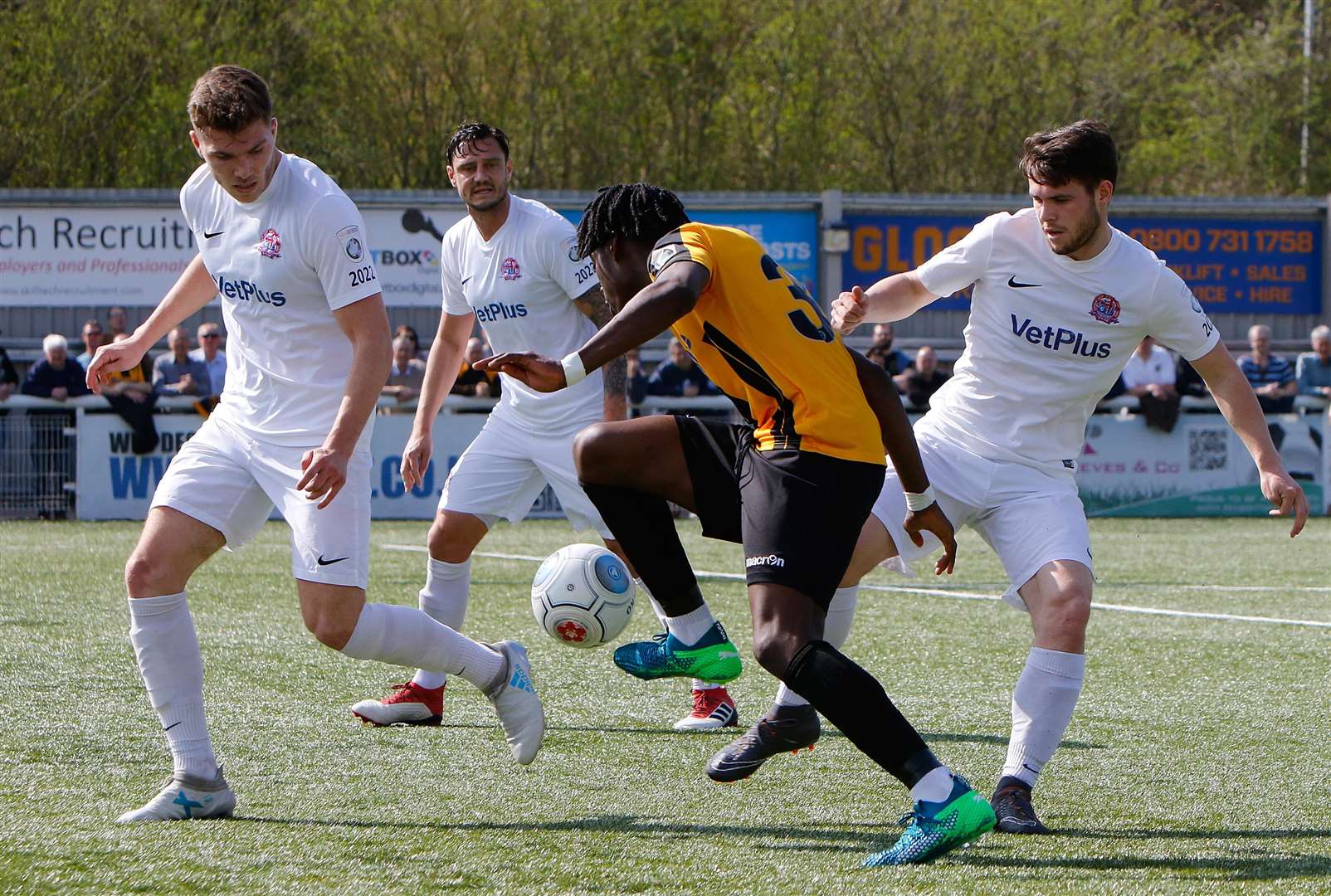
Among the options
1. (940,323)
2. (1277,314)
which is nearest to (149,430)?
(940,323)

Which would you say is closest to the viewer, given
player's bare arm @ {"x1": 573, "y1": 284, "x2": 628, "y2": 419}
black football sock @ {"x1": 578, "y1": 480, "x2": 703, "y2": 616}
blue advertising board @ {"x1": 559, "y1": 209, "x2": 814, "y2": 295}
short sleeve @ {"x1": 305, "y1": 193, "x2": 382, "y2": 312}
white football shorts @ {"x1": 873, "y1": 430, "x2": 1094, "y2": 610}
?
short sleeve @ {"x1": 305, "y1": 193, "x2": 382, "y2": 312}

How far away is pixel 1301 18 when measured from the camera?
33.2 metres

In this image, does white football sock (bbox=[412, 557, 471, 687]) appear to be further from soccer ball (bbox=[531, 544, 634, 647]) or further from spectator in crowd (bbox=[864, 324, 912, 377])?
spectator in crowd (bbox=[864, 324, 912, 377])

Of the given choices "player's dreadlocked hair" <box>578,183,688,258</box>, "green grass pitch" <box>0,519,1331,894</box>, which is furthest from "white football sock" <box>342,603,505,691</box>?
"player's dreadlocked hair" <box>578,183,688,258</box>

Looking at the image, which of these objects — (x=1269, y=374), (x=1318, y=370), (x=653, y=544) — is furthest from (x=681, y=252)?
(x=1318, y=370)

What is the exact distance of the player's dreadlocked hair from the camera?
4332mm

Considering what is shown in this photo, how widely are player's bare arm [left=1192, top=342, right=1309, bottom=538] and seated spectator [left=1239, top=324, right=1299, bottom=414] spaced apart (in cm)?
1311

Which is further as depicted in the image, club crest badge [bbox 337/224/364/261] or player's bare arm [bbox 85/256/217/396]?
player's bare arm [bbox 85/256/217/396]

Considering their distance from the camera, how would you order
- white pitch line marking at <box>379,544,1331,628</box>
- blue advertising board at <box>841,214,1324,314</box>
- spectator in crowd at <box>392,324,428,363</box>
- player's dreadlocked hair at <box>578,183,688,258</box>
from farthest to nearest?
blue advertising board at <box>841,214,1324,314</box> → spectator in crowd at <box>392,324,428,363</box> → white pitch line marking at <box>379,544,1331,628</box> → player's dreadlocked hair at <box>578,183,688,258</box>

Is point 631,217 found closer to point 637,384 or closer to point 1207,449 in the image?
point 637,384

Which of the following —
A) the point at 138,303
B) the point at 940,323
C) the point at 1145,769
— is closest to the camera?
the point at 1145,769

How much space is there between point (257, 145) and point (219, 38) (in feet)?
70.5

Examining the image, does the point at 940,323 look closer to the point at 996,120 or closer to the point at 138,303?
the point at 996,120

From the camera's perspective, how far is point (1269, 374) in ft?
57.6
